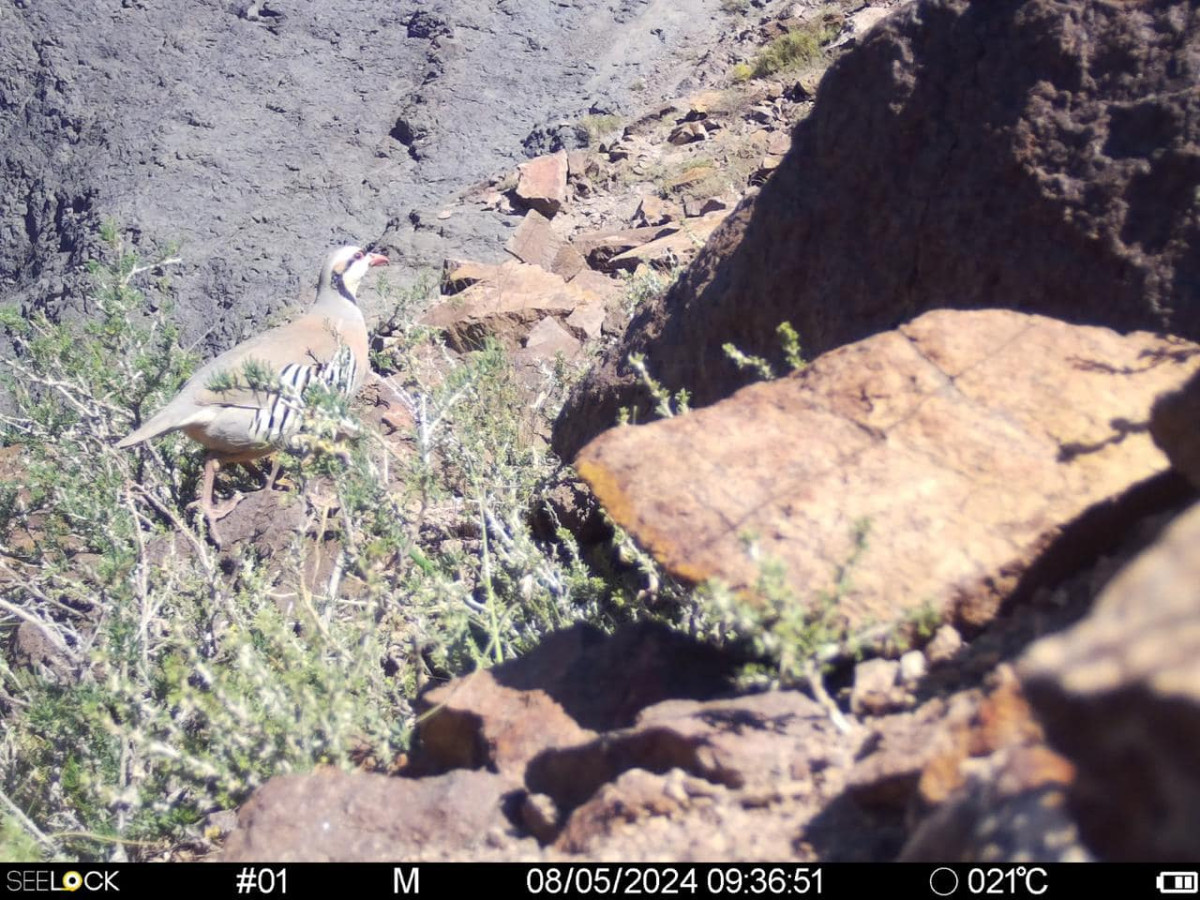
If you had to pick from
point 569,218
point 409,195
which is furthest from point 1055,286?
point 409,195

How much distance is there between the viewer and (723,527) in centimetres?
255

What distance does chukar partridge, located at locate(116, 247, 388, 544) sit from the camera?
600 cm

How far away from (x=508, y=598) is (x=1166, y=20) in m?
2.80

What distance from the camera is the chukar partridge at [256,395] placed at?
600 cm

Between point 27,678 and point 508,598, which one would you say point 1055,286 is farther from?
point 27,678

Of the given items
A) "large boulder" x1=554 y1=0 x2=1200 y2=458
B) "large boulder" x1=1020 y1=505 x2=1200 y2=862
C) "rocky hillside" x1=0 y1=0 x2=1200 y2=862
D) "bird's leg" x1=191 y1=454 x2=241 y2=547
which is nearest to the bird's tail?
"bird's leg" x1=191 y1=454 x2=241 y2=547

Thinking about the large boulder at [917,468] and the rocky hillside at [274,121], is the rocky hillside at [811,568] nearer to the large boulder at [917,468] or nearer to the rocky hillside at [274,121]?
the large boulder at [917,468]

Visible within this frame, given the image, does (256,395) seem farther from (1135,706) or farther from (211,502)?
(1135,706)

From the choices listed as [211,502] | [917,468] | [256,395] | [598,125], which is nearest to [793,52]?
[598,125]
